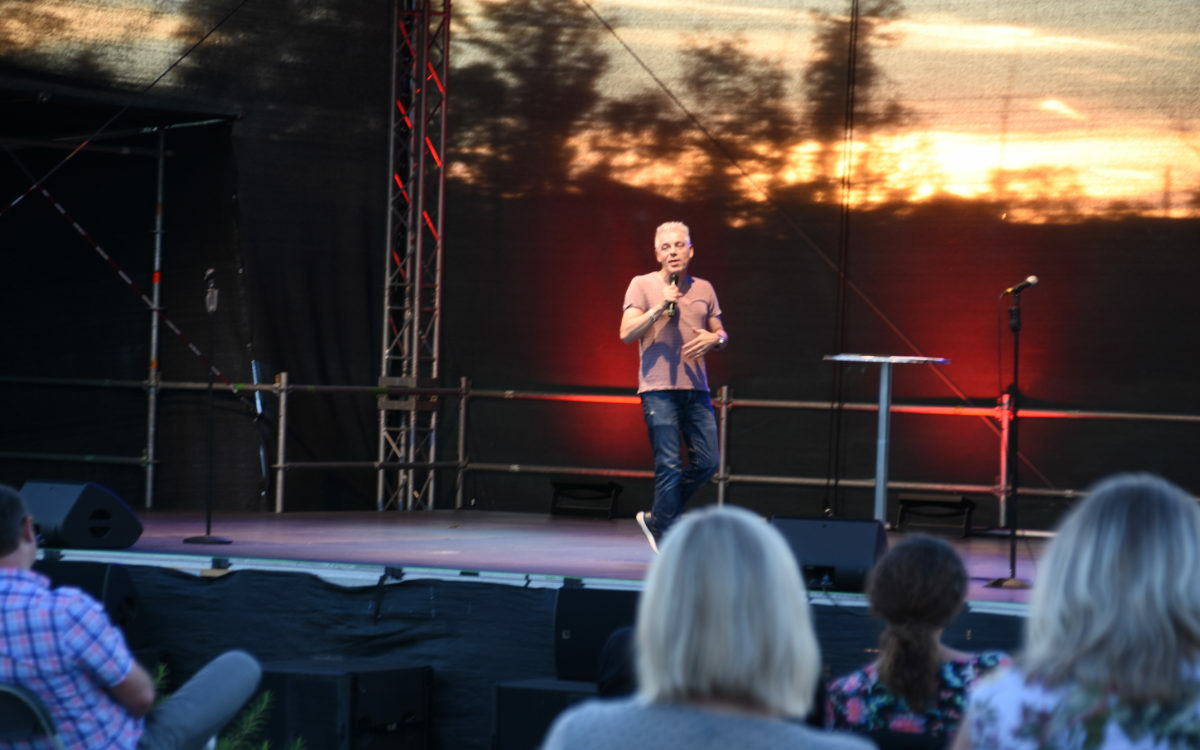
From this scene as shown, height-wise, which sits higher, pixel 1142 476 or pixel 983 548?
pixel 1142 476

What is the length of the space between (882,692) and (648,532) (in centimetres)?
329

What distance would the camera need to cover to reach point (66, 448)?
29.7 ft

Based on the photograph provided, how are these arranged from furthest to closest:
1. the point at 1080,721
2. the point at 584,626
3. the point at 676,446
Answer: the point at 676,446 → the point at 584,626 → the point at 1080,721

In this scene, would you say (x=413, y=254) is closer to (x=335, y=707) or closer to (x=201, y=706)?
(x=335, y=707)

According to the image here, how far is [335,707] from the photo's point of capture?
4512 millimetres

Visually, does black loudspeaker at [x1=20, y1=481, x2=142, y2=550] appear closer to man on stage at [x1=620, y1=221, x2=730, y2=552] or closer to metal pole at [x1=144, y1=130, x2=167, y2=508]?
man on stage at [x1=620, y1=221, x2=730, y2=552]

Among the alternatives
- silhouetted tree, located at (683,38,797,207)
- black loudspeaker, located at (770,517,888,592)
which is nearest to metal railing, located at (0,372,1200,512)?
silhouetted tree, located at (683,38,797,207)

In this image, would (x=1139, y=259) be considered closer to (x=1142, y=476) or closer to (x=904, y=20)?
(x=904, y=20)

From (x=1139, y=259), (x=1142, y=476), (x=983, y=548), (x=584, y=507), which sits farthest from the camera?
(x=584, y=507)

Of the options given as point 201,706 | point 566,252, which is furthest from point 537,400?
point 201,706

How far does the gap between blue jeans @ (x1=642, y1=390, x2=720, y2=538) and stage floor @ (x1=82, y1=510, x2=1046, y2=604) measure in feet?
0.89

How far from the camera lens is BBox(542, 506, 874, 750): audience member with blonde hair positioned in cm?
166

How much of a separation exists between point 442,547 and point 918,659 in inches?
157

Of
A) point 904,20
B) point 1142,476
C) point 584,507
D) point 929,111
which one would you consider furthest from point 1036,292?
point 1142,476
